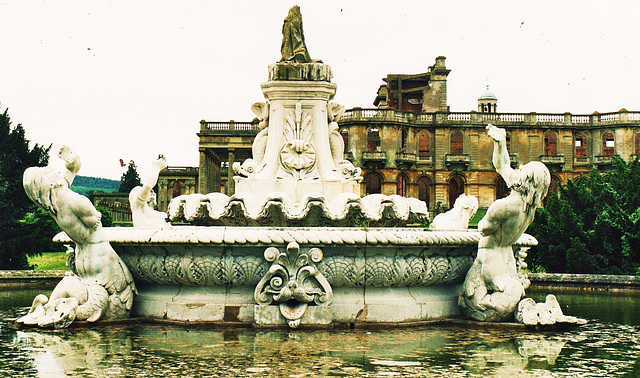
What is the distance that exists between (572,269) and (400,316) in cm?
1036

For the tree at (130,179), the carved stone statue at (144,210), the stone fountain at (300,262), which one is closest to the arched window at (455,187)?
the tree at (130,179)

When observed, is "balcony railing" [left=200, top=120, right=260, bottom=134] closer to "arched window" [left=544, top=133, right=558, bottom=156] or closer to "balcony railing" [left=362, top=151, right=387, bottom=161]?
"balcony railing" [left=362, top=151, right=387, bottom=161]

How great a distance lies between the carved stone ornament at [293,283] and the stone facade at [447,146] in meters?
56.5

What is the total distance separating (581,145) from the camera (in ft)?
232

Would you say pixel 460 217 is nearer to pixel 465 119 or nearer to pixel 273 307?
pixel 273 307

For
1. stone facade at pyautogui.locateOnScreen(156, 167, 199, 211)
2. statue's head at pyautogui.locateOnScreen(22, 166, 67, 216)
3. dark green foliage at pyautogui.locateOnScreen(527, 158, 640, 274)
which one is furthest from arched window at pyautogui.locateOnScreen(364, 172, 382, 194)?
statue's head at pyautogui.locateOnScreen(22, 166, 67, 216)

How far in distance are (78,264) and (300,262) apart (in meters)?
2.24

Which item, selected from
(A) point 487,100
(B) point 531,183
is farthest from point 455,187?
(B) point 531,183

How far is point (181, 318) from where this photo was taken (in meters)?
8.12

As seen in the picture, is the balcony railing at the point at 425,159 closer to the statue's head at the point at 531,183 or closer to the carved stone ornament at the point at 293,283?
the statue's head at the point at 531,183

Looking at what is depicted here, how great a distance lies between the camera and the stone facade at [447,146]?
2574 inches

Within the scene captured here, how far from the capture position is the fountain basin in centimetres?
780

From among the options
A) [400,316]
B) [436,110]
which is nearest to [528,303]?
[400,316]

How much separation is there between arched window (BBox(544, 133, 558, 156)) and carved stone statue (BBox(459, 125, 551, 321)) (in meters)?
63.9
